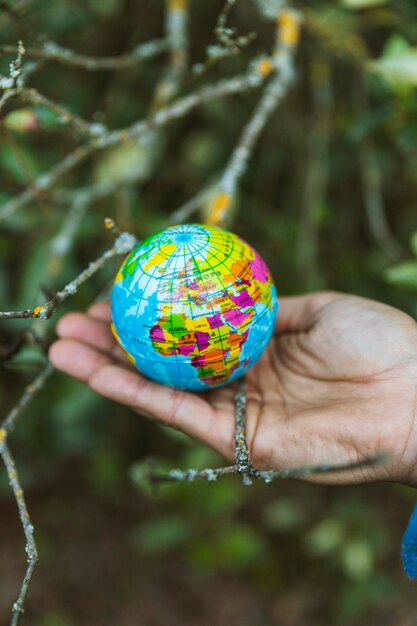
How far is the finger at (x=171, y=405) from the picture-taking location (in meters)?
1.57

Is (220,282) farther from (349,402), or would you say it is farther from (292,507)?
(292,507)

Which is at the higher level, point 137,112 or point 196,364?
point 137,112

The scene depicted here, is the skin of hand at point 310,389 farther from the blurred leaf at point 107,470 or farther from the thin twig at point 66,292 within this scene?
the blurred leaf at point 107,470

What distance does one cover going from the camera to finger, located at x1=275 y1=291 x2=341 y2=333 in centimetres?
182

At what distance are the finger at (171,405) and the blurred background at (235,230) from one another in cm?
64

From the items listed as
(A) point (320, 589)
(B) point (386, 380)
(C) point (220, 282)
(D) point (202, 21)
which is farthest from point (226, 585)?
(D) point (202, 21)

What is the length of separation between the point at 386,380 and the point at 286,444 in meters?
0.31

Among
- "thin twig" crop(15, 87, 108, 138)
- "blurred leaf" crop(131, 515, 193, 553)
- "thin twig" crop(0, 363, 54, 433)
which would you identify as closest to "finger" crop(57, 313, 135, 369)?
"thin twig" crop(0, 363, 54, 433)

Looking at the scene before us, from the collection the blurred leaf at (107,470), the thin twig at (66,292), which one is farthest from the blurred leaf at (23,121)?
the blurred leaf at (107,470)

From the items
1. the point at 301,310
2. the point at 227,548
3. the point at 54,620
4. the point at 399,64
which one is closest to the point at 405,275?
the point at 301,310

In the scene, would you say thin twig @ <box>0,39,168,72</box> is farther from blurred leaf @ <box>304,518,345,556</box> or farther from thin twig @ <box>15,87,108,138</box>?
blurred leaf @ <box>304,518,345,556</box>

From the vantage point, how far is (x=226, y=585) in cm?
280

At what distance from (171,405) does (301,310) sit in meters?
0.54

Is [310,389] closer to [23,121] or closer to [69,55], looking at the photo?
[23,121]
